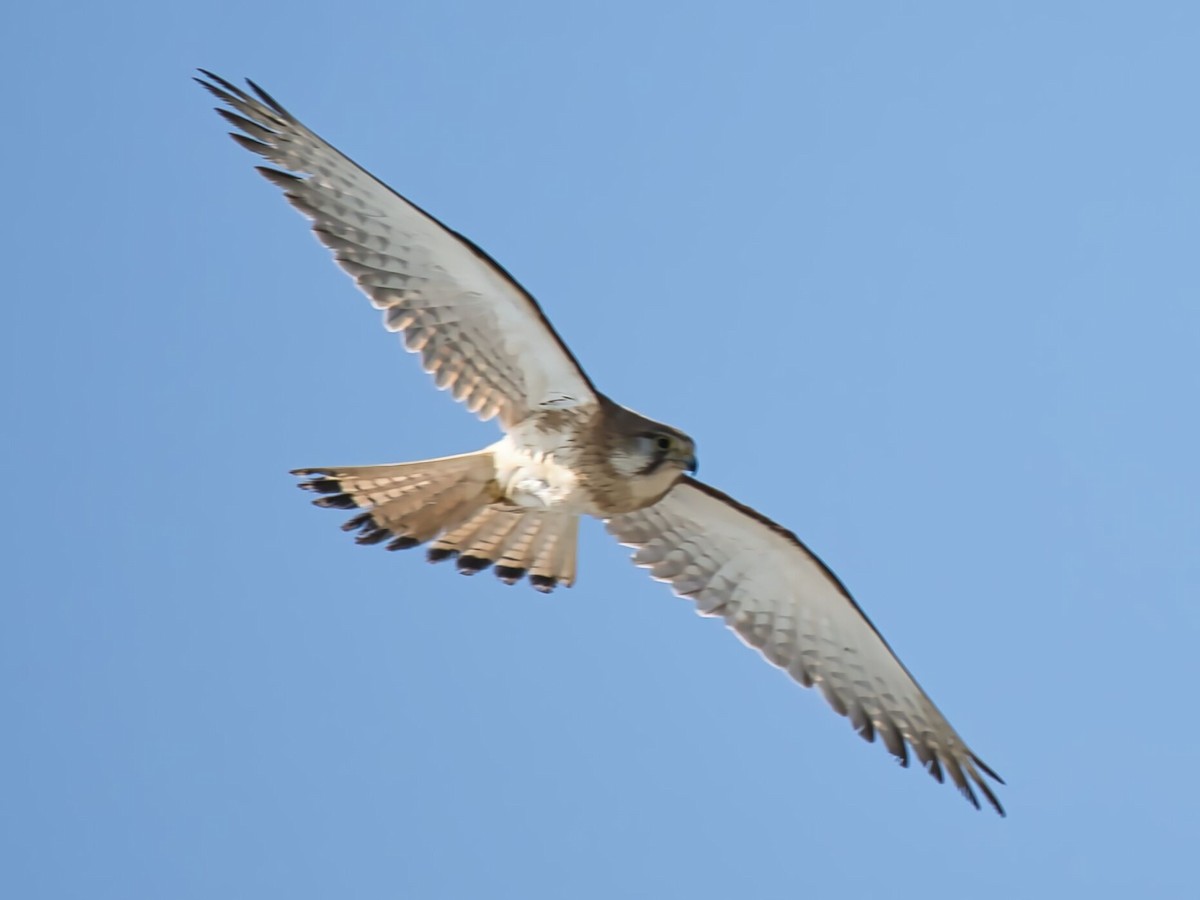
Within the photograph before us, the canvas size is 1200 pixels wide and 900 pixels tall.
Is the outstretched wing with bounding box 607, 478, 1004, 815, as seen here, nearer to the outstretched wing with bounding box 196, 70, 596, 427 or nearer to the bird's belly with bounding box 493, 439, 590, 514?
the bird's belly with bounding box 493, 439, 590, 514

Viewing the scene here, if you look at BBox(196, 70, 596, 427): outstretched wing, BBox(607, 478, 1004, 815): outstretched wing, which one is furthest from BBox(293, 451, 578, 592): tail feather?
BBox(607, 478, 1004, 815): outstretched wing

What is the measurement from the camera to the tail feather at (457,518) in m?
8.62

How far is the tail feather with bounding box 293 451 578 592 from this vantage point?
8.62m

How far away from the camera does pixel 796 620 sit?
9.66 meters

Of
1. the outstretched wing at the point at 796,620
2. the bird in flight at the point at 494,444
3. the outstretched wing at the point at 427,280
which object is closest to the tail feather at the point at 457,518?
the bird in flight at the point at 494,444

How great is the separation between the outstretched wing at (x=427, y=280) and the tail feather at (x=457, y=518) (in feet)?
1.07

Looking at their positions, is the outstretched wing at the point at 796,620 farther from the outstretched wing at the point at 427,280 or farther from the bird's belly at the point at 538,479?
the outstretched wing at the point at 427,280

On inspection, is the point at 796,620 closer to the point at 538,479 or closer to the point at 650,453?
the point at 650,453

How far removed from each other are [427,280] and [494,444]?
80 cm

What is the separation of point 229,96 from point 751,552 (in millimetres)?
3213

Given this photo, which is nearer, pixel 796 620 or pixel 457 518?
pixel 457 518

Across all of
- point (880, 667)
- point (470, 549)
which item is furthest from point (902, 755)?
point (470, 549)

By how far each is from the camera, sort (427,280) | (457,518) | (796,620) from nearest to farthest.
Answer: (427,280)
(457,518)
(796,620)

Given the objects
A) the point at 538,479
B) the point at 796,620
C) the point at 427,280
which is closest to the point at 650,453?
the point at 538,479
